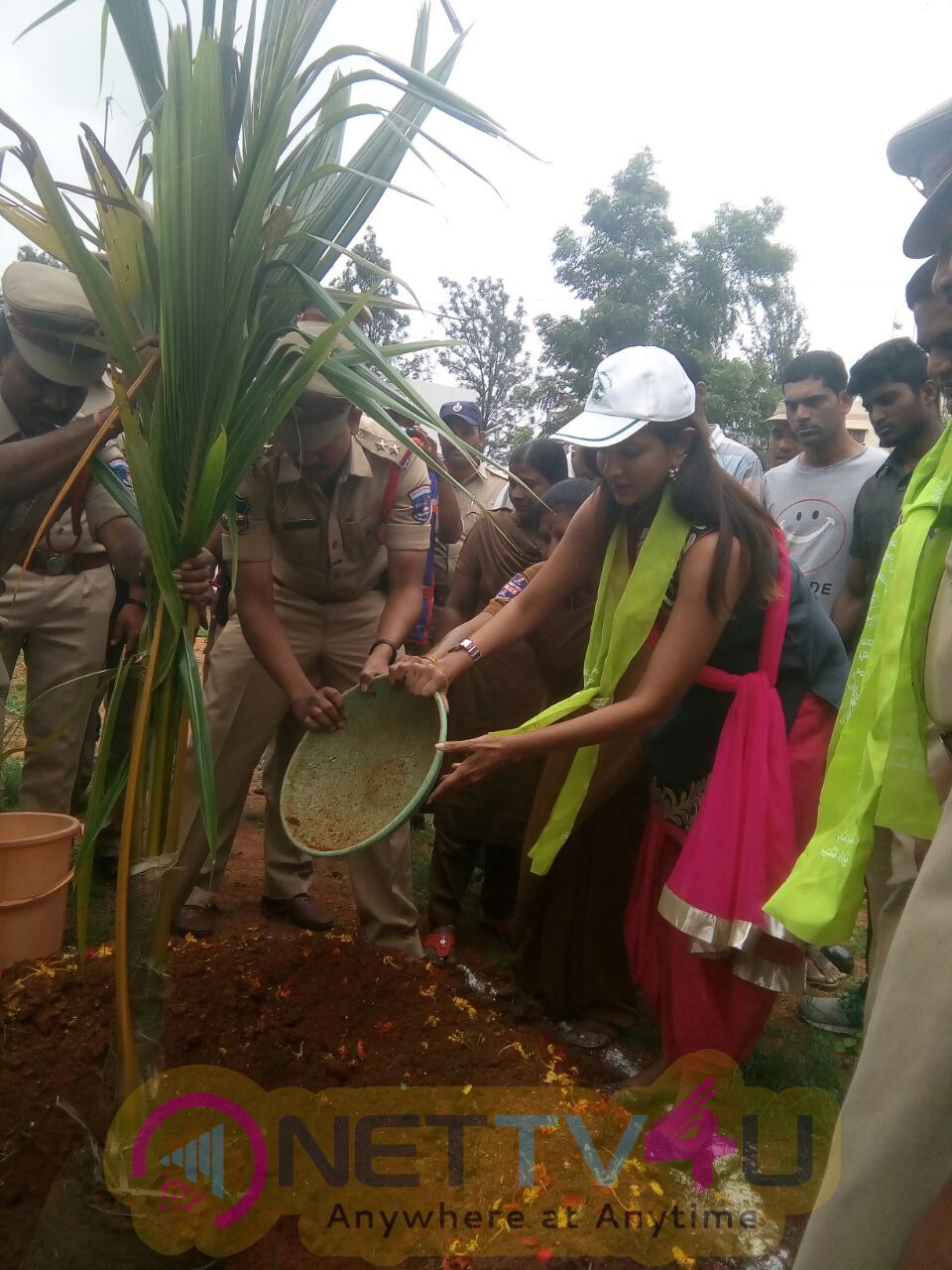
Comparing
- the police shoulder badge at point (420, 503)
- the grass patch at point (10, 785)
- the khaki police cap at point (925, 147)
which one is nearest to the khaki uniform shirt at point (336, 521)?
the police shoulder badge at point (420, 503)

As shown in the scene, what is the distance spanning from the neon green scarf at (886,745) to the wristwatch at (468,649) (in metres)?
1.18

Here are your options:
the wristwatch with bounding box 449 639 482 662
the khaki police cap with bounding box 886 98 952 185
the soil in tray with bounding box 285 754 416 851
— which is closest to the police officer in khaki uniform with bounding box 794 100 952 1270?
the khaki police cap with bounding box 886 98 952 185

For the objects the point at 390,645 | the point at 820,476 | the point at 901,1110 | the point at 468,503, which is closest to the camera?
the point at 901,1110

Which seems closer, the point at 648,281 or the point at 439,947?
the point at 439,947

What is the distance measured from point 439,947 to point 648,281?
16859 mm

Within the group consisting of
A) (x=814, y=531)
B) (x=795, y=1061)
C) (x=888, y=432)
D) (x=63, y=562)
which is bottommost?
(x=795, y=1061)

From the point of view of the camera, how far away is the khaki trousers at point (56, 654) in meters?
3.24

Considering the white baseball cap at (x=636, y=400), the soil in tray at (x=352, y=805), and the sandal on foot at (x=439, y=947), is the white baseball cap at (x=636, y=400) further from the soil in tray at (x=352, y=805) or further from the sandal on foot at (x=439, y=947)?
the sandal on foot at (x=439, y=947)

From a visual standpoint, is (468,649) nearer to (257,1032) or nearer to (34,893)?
(257,1032)

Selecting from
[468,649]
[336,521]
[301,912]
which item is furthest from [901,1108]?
[301,912]

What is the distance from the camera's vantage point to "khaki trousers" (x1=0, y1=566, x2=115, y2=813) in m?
3.24

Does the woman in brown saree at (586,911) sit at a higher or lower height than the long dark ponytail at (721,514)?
lower

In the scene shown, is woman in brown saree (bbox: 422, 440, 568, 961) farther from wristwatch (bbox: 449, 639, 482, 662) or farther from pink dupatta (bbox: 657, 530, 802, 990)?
pink dupatta (bbox: 657, 530, 802, 990)

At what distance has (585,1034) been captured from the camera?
2.70 metres
